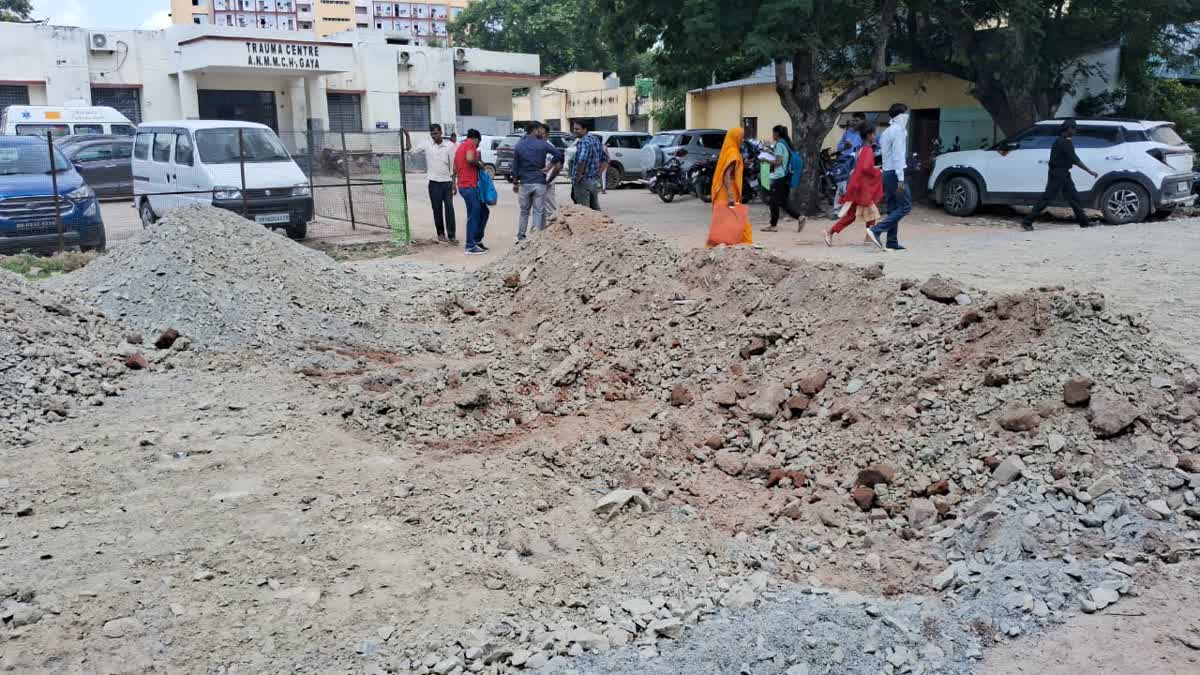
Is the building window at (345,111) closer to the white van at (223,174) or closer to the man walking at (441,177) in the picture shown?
the white van at (223,174)

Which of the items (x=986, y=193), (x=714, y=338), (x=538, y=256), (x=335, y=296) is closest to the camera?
(x=714, y=338)

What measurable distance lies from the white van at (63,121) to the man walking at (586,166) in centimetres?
1469

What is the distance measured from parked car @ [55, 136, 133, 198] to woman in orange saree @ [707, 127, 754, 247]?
50.2 feet

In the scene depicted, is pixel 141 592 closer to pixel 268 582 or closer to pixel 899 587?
pixel 268 582

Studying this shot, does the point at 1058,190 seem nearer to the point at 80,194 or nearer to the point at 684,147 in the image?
the point at 684,147

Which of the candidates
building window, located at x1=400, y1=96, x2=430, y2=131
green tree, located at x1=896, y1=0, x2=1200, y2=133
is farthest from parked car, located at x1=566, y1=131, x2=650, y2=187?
building window, located at x1=400, y1=96, x2=430, y2=131

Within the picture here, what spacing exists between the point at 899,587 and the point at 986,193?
1389 centimetres

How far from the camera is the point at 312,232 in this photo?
51.3 feet

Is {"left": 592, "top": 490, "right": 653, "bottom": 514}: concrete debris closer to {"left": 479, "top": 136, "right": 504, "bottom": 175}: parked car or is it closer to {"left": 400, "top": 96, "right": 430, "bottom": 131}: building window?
{"left": 479, "top": 136, "right": 504, "bottom": 175}: parked car

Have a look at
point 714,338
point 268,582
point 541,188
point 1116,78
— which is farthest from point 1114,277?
point 1116,78

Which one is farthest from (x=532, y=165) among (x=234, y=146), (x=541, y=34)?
(x=541, y=34)

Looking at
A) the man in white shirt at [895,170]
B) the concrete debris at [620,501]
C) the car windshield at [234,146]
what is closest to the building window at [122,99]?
the car windshield at [234,146]

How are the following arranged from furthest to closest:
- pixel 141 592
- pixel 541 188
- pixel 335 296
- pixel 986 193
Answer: pixel 986 193 < pixel 541 188 < pixel 335 296 < pixel 141 592

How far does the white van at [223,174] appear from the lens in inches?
552
